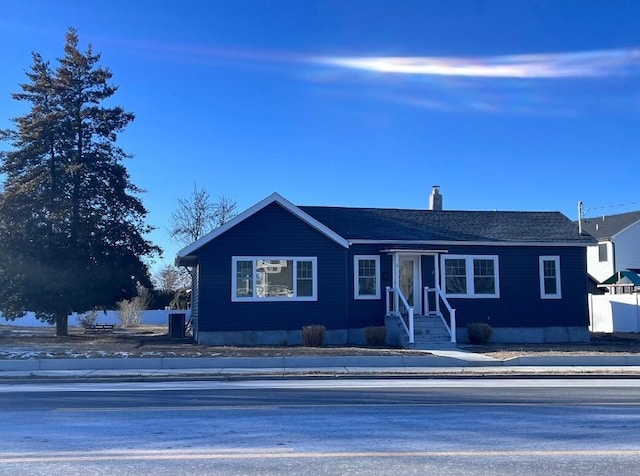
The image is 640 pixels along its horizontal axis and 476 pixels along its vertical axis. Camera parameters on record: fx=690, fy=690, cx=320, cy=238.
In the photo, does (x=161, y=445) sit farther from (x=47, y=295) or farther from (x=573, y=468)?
(x=47, y=295)

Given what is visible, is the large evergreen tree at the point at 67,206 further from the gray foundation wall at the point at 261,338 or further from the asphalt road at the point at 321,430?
the asphalt road at the point at 321,430

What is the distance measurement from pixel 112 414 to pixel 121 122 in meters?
21.2

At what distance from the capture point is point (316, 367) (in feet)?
60.4

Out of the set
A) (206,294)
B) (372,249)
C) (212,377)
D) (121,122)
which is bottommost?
(212,377)

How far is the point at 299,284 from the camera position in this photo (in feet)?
80.3

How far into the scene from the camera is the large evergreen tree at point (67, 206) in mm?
27438

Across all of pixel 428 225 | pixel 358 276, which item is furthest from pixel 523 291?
pixel 358 276

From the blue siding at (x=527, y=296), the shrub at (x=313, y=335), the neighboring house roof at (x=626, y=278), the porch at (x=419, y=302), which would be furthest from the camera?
the neighboring house roof at (x=626, y=278)

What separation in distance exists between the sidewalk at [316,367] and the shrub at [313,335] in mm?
4395

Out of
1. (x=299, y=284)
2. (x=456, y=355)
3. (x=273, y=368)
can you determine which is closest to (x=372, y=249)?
(x=299, y=284)

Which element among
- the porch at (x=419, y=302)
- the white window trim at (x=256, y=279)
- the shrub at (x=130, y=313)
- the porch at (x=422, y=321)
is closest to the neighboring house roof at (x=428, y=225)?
the porch at (x=419, y=302)

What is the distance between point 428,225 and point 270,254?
6.68 m

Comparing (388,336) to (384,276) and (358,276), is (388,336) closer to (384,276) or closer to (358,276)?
(384,276)

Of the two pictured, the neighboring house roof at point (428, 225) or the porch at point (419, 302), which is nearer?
the porch at point (419, 302)
